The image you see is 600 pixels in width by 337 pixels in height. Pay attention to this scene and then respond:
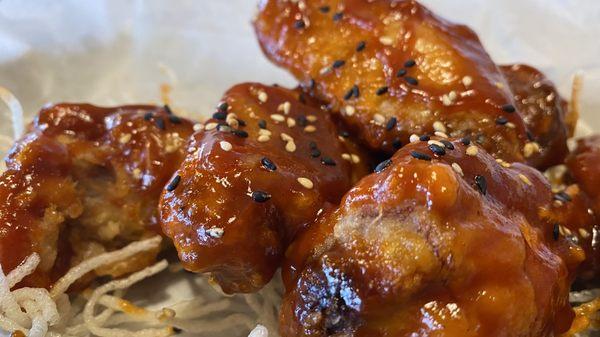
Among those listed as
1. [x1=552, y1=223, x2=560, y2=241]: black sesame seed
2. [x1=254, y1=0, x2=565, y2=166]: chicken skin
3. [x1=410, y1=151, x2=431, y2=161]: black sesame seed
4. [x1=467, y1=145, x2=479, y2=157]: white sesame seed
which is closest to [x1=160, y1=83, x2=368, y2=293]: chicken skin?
[x1=254, y1=0, x2=565, y2=166]: chicken skin

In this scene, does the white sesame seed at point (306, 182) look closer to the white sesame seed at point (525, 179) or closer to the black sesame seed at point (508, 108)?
the white sesame seed at point (525, 179)

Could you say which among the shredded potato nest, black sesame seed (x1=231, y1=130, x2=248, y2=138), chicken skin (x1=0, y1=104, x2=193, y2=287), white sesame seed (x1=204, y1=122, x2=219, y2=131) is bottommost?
the shredded potato nest

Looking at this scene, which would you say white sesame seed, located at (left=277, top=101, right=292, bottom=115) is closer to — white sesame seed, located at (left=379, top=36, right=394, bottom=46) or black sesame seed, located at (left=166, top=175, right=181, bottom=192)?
white sesame seed, located at (left=379, top=36, right=394, bottom=46)

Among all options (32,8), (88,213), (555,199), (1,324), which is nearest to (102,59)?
(32,8)

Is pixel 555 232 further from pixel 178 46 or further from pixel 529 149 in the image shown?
pixel 178 46

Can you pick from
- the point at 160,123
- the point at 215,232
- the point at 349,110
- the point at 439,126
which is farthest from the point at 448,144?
the point at 160,123

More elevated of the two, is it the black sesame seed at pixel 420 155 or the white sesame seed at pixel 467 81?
the white sesame seed at pixel 467 81

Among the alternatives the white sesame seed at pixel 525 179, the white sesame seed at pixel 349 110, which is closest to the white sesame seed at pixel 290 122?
the white sesame seed at pixel 349 110
